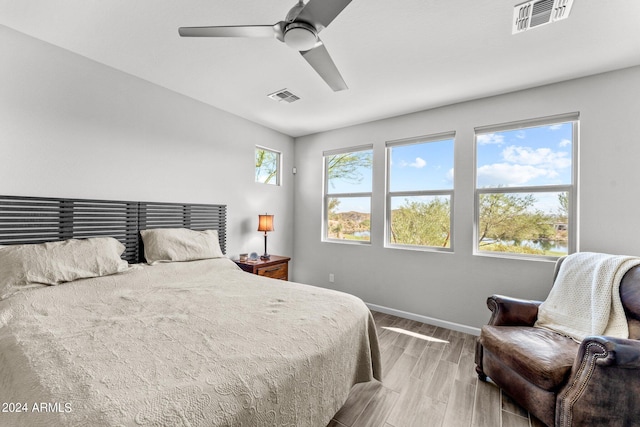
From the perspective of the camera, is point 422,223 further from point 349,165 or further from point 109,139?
point 109,139

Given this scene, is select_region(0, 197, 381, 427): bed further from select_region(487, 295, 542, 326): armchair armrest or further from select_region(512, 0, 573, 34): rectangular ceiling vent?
select_region(512, 0, 573, 34): rectangular ceiling vent

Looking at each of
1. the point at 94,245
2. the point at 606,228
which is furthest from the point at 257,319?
the point at 606,228

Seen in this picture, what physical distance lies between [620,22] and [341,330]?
2.78 metres

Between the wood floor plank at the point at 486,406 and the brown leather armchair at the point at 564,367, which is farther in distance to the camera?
the wood floor plank at the point at 486,406

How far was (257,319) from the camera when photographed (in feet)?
4.98

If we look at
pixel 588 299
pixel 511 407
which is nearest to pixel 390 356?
pixel 511 407

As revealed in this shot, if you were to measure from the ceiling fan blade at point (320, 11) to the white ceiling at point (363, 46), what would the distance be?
0.48 metres

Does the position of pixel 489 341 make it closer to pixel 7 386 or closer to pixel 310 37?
pixel 310 37

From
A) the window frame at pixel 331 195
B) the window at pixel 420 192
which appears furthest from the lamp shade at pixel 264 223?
the window at pixel 420 192

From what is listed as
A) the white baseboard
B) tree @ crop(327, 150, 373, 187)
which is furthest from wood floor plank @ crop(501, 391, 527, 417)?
tree @ crop(327, 150, 373, 187)

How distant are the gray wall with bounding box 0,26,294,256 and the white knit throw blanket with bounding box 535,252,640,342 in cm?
337

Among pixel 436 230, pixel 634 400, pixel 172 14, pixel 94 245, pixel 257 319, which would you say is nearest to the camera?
pixel 634 400

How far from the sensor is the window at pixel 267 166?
4023 millimetres

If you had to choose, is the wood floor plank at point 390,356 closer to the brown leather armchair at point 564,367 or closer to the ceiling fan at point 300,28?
the brown leather armchair at point 564,367
